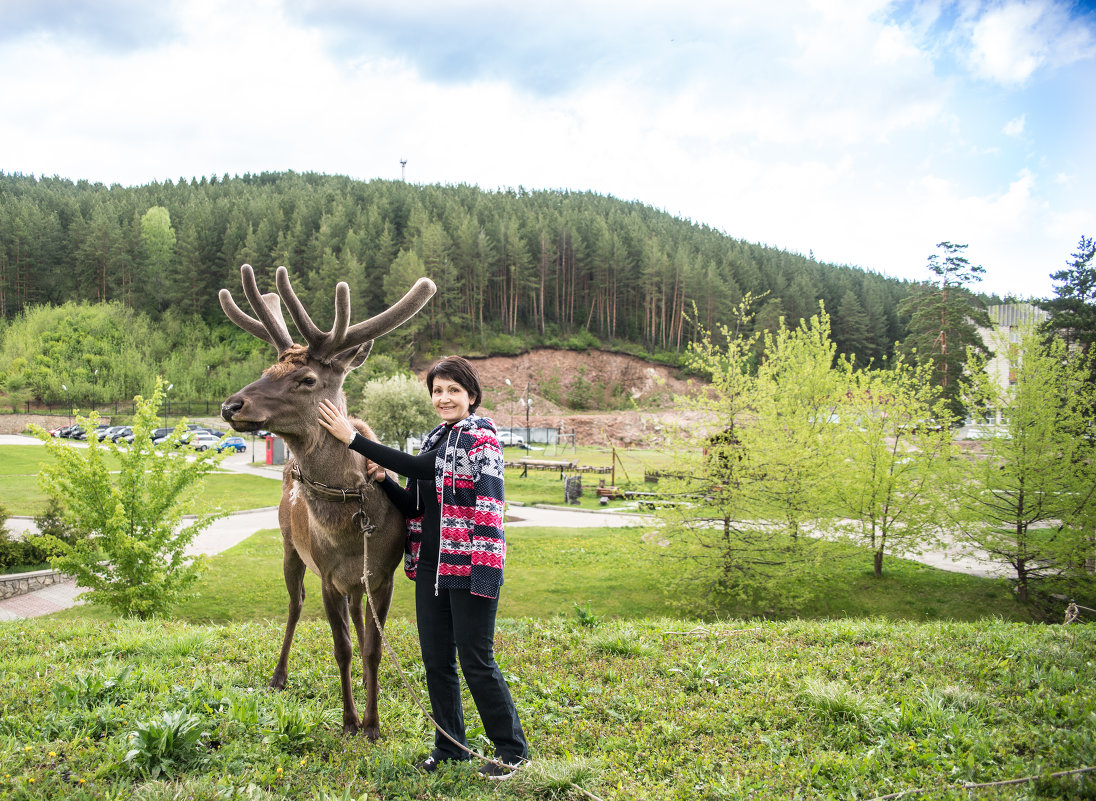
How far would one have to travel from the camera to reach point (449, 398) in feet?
12.3

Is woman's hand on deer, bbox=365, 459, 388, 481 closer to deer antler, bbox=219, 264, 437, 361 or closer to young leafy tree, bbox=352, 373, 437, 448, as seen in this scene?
deer antler, bbox=219, 264, 437, 361

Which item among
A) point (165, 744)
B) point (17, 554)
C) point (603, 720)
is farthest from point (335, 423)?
point (17, 554)

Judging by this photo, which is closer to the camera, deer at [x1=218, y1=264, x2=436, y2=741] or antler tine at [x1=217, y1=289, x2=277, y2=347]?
deer at [x1=218, y1=264, x2=436, y2=741]

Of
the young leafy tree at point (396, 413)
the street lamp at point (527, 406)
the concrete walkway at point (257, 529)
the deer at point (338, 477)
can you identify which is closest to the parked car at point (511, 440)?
the street lamp at point (527, 406)

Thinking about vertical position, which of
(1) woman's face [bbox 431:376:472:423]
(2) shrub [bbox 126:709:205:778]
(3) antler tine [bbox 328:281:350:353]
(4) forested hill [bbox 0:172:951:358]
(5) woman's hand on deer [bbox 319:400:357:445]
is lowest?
(2) shrub [bbox 126:709:205:778]

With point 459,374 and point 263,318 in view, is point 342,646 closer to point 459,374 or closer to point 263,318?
point 459,374

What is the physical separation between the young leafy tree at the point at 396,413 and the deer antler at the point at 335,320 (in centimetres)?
3023

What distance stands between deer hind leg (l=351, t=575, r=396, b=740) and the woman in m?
0.43

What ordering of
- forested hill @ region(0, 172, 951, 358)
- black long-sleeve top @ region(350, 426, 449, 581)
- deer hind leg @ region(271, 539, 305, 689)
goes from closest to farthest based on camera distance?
black long-sleeve top @ region(350, 426, 449, 581) < deer hind leg @ region(271, 539, 305, 689) < forested hill @ region(0, 172, 951, 358)

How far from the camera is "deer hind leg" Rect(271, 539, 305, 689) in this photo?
17.1 feet

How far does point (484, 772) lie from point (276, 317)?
326cm

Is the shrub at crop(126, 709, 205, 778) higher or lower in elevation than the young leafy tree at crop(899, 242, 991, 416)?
lower

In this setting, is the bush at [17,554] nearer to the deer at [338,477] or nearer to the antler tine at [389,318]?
the deer at [338,477]

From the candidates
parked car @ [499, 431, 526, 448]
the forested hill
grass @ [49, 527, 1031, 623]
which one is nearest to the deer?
grass @ [49, 527, 1031, 623]
